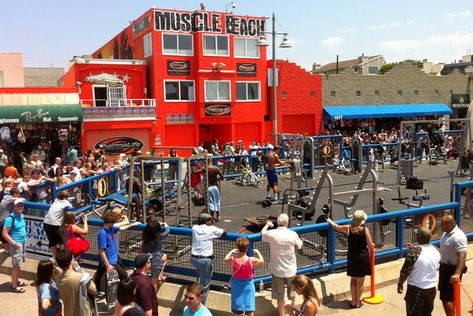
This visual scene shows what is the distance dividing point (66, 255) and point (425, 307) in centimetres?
471

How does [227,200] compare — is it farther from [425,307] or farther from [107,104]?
[107,104]

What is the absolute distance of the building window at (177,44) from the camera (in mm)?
32906

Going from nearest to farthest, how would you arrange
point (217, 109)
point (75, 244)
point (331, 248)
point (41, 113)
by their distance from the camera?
point (75, 244) → point (331, 248) → point (41, 113) → point (217, 109)

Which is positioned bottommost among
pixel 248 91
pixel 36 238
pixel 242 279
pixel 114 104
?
pixel 36 238

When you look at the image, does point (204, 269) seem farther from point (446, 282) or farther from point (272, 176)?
point (272, 176)

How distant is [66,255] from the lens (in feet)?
19.3

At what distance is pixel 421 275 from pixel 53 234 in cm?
654

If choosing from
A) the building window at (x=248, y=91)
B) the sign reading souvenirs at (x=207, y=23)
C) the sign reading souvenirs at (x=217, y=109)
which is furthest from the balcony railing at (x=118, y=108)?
the building window at (x=248, y=91)

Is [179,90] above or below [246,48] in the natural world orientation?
below

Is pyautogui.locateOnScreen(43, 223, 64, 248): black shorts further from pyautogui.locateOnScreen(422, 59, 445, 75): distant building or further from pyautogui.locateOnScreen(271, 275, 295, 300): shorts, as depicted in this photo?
pyautogui.locateOnScreen(422, 59, 445, 75): distant building

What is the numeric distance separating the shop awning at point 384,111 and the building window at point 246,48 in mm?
7765

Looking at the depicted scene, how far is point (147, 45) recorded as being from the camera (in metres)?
33.8

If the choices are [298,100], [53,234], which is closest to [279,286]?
[53,234]

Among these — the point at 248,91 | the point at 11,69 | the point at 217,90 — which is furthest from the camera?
the point at 11,69
